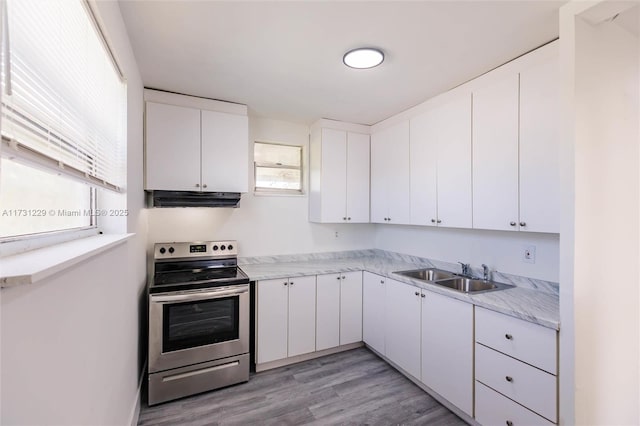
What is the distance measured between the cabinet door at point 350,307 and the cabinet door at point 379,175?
759mm

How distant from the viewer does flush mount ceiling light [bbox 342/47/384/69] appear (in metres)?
1.89

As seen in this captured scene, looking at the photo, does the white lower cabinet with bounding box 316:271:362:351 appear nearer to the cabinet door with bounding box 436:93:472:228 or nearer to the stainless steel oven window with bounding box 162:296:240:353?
the stainless steel oven window with bounding box 162:296:240:353

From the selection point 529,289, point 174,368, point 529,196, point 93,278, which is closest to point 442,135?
point 529,196

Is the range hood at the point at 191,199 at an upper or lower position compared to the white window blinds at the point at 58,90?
lower

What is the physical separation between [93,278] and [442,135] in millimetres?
2620

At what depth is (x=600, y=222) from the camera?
1.56m

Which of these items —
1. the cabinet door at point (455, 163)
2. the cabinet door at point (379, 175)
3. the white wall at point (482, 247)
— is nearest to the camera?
the white wall at point (482, 247)

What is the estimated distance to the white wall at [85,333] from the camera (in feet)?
2.19

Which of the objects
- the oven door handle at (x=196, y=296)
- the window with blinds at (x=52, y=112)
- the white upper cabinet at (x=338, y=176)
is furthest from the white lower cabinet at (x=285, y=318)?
the window with blinds at (x=52, y=112)

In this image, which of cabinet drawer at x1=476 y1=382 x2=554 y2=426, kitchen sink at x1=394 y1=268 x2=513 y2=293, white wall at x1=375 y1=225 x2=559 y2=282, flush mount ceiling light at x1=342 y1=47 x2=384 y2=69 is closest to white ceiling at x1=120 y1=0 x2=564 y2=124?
flush mount ceiling light at x1=342 y1=47 x2=384 y2=69

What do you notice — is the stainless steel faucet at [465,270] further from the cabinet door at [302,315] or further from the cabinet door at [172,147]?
the cabinet door at [172,147]

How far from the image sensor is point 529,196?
1.90m

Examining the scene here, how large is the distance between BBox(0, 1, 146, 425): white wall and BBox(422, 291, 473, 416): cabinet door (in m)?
2.10

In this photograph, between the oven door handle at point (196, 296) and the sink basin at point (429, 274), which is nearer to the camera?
the oven door handle at point (196, 296)
